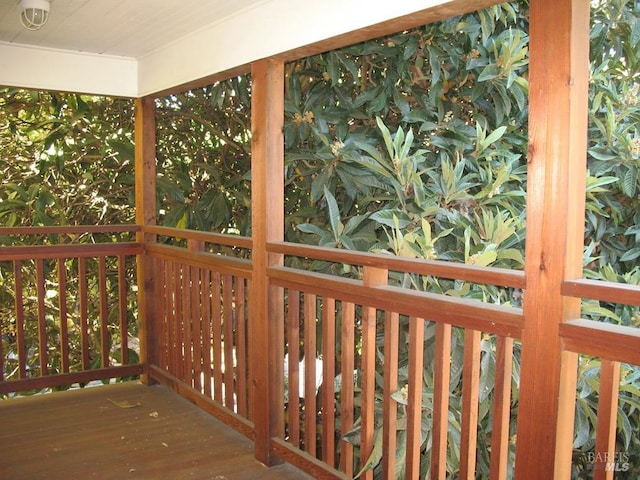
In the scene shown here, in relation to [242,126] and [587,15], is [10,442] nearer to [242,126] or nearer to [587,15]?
[242,126]

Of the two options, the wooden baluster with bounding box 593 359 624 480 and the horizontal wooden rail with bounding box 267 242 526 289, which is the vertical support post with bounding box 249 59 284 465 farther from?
the wooden baluster with bounding box 593 359 624 480

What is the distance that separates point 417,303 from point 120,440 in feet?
6.19

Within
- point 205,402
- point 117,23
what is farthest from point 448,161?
point 205,402

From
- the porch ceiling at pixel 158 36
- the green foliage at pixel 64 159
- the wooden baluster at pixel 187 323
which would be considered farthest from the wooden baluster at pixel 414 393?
the green foliage at pixel 64 159

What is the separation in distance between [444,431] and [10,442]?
2.25 m

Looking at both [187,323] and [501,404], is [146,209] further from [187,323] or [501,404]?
[501,404]

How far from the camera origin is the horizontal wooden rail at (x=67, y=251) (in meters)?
3.60

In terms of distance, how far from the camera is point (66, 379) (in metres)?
3.80

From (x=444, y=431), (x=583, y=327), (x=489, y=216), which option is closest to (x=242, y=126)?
(x=489, y=216)

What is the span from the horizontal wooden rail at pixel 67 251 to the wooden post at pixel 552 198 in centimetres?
296

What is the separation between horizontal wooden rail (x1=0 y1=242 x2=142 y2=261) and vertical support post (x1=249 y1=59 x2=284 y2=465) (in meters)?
1.45

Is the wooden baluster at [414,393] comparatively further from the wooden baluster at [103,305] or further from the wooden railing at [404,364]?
the wooden baluster at [103,305]

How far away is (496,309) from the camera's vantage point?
173 centimetres

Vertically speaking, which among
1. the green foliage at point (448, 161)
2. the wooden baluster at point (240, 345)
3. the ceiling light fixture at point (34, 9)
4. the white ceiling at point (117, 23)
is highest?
the white ceiling at point (117, 23)
